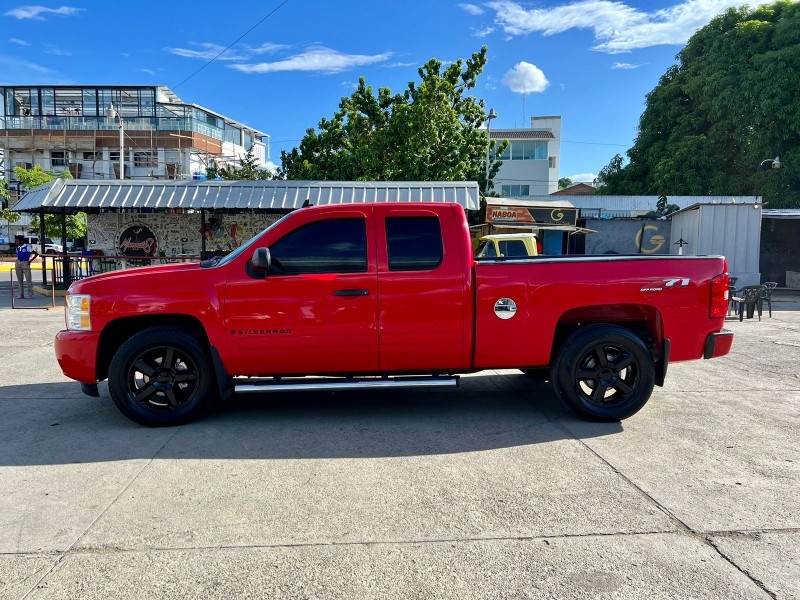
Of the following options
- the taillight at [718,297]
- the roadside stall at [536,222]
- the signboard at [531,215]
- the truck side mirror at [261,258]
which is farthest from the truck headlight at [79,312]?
the signboard at [531,215]

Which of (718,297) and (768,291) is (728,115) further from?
(718,297)

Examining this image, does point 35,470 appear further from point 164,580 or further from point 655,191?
point 655,191

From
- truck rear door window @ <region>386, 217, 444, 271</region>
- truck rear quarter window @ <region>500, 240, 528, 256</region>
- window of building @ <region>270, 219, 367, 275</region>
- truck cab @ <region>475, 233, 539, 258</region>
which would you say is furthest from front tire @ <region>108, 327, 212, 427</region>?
truck rear quarter window @ <region>500, 240, 528, 256</region>

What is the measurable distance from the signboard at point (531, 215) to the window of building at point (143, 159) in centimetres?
4092

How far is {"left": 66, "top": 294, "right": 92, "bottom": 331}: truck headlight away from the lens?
5238 mm

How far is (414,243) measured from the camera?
5441mm

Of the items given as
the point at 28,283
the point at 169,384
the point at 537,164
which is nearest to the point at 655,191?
the point at 537,164

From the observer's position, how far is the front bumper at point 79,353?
206 inches

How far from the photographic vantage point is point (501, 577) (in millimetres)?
2963

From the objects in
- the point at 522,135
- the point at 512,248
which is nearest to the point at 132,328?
the point at 512,248

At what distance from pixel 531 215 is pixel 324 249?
1771 centimetres

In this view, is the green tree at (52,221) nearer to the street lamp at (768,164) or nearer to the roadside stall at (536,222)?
the roadside stall at (536,222)

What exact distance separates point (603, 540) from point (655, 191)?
34.8 m

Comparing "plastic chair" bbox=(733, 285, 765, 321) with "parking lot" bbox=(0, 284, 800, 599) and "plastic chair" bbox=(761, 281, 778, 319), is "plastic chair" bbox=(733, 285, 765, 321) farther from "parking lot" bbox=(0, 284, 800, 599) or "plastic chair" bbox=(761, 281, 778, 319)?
"parking lot" bbox=(0, 284, 800, 599)
